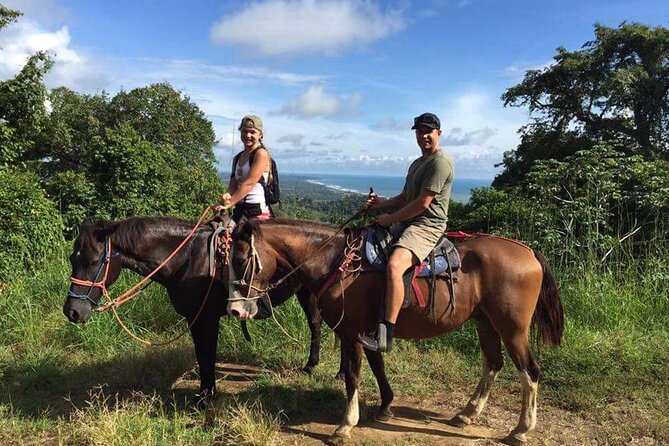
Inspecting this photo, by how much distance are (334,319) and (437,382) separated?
1672 mm

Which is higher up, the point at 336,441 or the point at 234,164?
the point at 234,164

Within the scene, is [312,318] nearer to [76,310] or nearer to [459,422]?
[459,422]

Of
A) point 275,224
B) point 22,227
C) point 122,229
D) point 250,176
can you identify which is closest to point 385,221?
point 275,224

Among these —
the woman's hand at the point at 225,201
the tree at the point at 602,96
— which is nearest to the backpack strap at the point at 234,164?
the woman's hand at the point at 225,201

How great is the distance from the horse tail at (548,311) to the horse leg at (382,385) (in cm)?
135

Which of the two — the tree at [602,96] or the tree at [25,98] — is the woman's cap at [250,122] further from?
the tree at [602,96]

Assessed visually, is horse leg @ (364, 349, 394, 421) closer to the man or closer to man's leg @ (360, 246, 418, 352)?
the man

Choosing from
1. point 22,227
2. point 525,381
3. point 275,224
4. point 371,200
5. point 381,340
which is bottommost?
point 525,381

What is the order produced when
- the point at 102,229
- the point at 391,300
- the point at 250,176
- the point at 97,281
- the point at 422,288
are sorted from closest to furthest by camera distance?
Result: the point at 391,300, the point at 422,288, the point at 97,281, the point at 102,229, the point at 250,176

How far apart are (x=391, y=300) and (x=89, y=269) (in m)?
2.44

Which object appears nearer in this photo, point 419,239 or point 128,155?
point 419,239

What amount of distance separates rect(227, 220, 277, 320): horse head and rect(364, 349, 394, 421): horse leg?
3.73 feet

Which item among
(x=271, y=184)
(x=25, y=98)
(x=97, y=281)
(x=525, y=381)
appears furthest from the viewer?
(x=25, y=98)

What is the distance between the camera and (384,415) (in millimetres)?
4035
